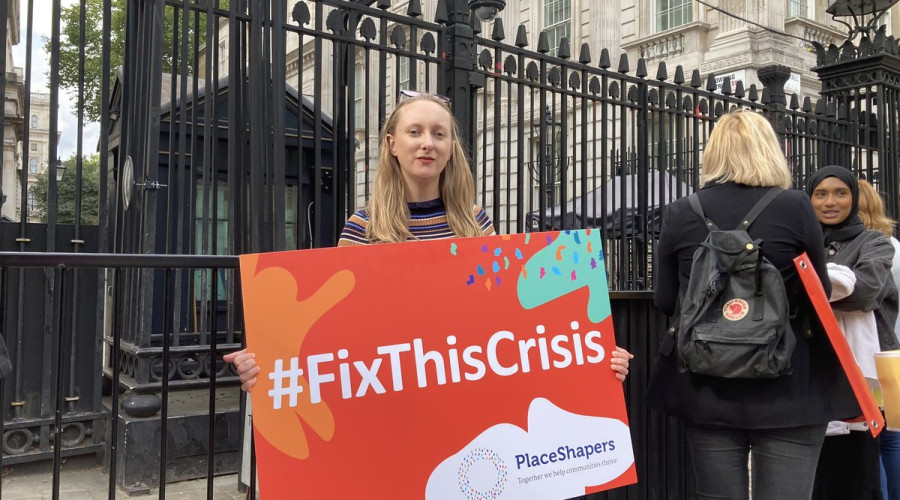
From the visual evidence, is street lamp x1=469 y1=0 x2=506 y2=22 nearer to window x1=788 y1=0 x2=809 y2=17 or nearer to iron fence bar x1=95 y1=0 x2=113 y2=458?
iron fence bar x1=95 y1=0 x2=113 y2=458

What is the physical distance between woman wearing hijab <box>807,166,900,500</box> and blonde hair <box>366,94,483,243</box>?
6.34ft

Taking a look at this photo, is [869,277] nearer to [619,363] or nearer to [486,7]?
[619,363]

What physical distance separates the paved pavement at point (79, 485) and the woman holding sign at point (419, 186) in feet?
10.2

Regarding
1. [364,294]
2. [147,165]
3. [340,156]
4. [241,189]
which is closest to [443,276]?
[364,294]

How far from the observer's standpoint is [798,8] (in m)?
17.5

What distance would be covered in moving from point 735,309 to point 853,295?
1255 mm

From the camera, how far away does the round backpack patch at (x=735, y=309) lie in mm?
2607

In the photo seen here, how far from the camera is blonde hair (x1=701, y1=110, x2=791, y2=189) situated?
2.75 m

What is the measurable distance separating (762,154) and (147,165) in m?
3.76

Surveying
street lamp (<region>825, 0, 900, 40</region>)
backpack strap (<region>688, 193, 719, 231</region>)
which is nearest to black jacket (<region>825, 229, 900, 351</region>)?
backpack strap (<region>688, 193, 719, 231</region>)

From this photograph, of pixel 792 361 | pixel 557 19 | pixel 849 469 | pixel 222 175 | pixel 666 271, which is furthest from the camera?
pixel 557 19

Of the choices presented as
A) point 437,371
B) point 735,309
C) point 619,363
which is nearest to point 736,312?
point 735,309

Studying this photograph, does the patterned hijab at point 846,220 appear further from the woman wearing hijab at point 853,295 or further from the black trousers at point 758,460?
the black trousers at point 758,460

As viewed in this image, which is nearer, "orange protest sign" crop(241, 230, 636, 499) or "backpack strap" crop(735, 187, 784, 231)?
"orange protest sign" crop(241, 230, 636, 499)
